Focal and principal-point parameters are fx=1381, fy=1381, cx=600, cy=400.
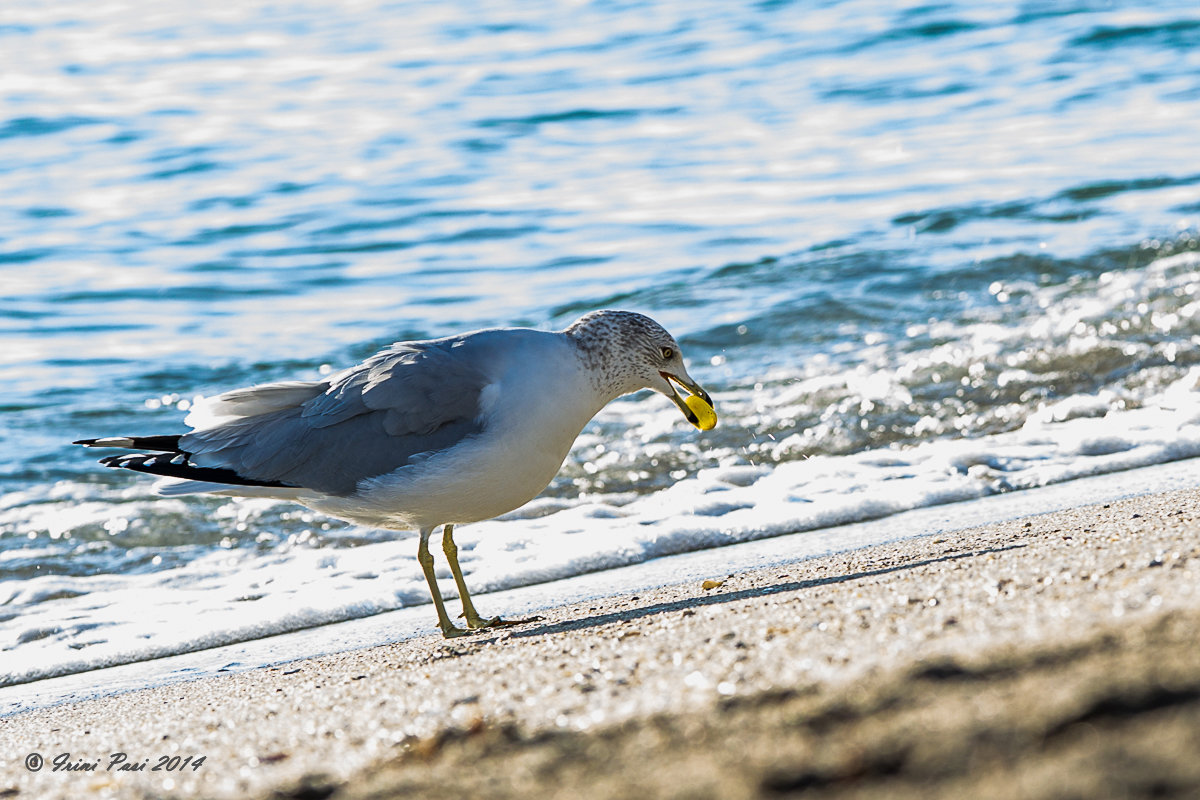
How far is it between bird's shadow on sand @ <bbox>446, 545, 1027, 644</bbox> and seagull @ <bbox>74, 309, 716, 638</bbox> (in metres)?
0.44

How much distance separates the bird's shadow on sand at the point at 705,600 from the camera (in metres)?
4.34

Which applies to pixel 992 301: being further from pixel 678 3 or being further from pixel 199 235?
pixel 678 3

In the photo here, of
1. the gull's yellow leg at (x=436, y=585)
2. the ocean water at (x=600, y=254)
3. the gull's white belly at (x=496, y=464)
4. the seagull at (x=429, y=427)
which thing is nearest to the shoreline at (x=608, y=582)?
the ocean water at (x=600, y=254)

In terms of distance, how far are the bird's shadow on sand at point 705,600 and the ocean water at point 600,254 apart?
4.38ft

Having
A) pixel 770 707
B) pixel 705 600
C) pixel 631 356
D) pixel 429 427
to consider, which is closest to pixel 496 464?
pixel 429 427

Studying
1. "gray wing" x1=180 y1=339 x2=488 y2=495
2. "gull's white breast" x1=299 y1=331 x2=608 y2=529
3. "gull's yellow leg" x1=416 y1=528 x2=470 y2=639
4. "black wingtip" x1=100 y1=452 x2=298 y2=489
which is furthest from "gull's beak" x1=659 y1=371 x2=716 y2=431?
"black wingtip" x1=100 y1=452 x2=298 y2=489

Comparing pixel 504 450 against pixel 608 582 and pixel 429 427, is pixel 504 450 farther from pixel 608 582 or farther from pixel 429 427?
pixel 608 582

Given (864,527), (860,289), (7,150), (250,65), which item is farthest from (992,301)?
(250,65)

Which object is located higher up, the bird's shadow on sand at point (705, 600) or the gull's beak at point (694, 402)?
the gull's beak at point (694, 402)

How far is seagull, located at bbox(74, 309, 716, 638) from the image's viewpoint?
15.3 feet

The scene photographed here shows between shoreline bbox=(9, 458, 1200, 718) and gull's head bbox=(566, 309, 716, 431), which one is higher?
gull's head bbox=(566, 309, 716, 431)

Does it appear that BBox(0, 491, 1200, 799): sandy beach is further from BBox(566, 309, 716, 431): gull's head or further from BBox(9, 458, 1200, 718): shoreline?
BBox(566, 309, 716, 431): gull's head

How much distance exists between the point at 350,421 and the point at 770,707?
8.76ft

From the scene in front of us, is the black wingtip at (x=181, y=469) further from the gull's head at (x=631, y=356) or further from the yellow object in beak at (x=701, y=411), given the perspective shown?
the yellow object in beak at (x=701, y=411)
